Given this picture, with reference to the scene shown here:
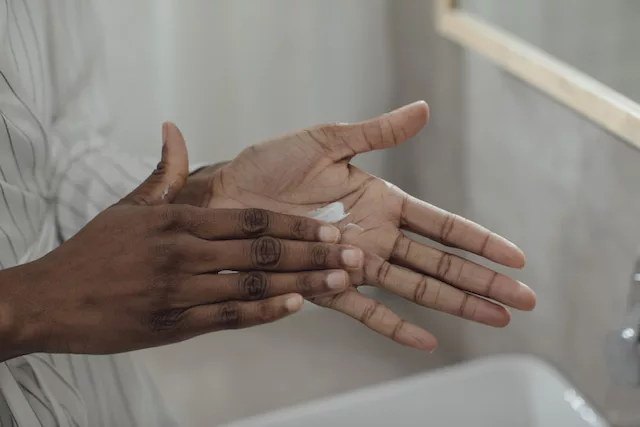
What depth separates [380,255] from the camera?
0.68 meters

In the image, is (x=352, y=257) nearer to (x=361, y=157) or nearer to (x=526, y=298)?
(x=526, y=298)

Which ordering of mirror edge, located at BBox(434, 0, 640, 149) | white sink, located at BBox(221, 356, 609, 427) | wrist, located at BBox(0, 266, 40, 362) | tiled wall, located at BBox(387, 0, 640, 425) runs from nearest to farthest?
wrist, located at BBox(0, 266, 40, 362) < mirror edge, located at BBox(434, 0, 640, 149) < tiled wall, located at BBox(387, 0, 640, 425) < white sink, located at BBox(221, 356, 609, 427)

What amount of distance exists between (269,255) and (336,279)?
0.06 metres

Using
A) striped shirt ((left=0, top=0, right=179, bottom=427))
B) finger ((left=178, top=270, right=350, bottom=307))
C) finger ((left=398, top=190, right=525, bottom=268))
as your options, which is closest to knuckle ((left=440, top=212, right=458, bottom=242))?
finger ((left=398, top=190, right=525, bottom=268))

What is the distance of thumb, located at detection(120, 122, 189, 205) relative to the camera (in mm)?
647

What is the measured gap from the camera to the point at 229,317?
0.59 meters

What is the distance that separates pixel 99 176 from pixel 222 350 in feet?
2.80

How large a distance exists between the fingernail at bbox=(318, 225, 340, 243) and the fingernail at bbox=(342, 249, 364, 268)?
24mm

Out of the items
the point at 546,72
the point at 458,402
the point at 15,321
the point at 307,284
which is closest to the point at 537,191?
the point at 546,72

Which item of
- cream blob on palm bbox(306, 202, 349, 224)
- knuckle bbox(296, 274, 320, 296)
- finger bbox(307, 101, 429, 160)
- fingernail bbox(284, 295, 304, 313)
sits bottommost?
fingernail bbox(284, 295, 304, 313)

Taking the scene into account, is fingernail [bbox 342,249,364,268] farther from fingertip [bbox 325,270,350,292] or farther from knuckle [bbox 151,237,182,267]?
knuckle [bbox 151,237,182,267]

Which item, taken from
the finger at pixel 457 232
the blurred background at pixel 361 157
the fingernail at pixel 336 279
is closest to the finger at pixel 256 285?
the fingernail at pixel 336 279

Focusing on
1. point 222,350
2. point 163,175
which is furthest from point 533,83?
point 222,350

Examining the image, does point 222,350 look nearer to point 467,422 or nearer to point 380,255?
point 467,422
